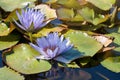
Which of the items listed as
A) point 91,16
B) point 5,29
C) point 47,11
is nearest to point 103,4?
point 91,16

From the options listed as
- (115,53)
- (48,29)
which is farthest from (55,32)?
(115,53)

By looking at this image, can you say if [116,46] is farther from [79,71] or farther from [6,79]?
[6,79]

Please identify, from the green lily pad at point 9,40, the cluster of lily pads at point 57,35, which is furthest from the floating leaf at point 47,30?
the green lily pad at point 9,40

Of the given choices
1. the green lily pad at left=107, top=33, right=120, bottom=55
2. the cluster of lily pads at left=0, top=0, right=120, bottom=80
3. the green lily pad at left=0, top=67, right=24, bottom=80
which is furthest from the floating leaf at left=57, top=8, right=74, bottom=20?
the green lily pad at left=0, top=67, right=24, bottom=80

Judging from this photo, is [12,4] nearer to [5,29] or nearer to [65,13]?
[5,29]

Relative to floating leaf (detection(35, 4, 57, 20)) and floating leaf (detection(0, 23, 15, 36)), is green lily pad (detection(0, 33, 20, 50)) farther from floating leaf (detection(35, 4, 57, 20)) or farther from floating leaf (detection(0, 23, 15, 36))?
floating leaf (detection(35, 4, 57, 20))
